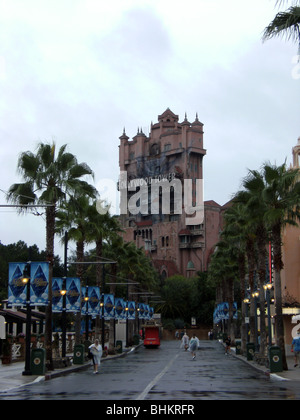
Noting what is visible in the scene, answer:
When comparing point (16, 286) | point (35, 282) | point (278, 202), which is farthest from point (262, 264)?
point (16, 286)

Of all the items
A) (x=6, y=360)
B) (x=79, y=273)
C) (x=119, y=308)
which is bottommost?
(x=6, y=360)

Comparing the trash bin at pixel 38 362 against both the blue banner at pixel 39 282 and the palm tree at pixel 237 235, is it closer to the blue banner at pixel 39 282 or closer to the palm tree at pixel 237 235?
the blue banner at pixel 39 282

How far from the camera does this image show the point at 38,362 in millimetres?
29500

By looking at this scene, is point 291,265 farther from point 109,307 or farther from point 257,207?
point 257,207

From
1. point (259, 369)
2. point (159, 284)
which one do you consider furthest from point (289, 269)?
point (159, 284)

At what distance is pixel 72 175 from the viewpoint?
110ft

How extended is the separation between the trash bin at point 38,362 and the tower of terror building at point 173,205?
115896 mm

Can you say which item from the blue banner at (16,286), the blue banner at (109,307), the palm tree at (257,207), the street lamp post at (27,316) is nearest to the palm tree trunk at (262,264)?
the palm tree at (257,207)

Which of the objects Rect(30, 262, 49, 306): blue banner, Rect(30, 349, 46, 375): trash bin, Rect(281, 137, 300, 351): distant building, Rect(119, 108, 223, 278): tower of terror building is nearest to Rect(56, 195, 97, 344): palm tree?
Rect(30, 262, 49, 306): blue banner

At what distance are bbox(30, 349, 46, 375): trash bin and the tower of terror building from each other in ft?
380

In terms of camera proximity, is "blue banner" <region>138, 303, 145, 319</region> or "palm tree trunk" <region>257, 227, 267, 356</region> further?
"blue banner" <region>138, 303, 145, 319</region>

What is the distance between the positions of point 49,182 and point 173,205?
122 meters

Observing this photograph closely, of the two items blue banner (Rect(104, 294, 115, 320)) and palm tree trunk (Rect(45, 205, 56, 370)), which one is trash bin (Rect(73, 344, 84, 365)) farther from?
blue banner (Rect(104, 294, 115, 320))

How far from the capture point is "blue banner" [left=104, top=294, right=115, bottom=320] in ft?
171
